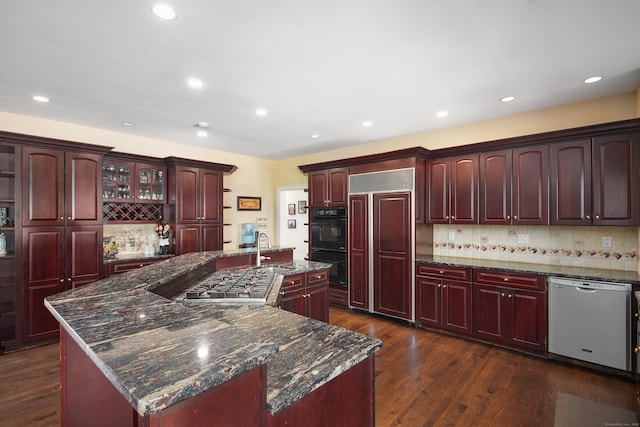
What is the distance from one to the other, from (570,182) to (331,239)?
3073 millimetres

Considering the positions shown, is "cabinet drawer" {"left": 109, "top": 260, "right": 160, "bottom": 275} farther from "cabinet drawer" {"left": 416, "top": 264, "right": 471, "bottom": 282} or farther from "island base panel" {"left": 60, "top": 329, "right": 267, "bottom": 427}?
"cabinet drawer" {"left": 416, "top": 264, "right": 471, "bottom": 282}

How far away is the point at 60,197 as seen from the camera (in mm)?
3545

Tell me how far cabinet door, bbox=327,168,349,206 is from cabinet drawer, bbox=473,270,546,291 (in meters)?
2.11

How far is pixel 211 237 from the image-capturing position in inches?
194

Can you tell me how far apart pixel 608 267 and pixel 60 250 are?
19.8 ft

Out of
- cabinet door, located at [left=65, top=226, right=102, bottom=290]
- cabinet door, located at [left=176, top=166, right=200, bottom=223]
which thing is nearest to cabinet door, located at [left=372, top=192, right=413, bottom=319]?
cabinet door, located at [left=176, top=166, right=200, bottom=223]

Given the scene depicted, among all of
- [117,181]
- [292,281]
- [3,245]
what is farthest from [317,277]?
[3,245]

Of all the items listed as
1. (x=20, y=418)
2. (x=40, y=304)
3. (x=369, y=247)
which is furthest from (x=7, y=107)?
(x=369, y=247)

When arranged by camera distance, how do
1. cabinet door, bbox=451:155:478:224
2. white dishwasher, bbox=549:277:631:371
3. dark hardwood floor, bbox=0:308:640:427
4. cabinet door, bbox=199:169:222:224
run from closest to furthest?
dark hardwood floor, bbox=0:308:640:427 → white dishwasher, bbox=549:277:631:371 → cabinet door, bbox=451:155:478:224 → cabinet door, bbox=199:169:222:224

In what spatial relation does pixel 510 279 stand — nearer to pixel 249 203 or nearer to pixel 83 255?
pixel 249 203

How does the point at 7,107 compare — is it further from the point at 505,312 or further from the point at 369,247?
the point at 505,312

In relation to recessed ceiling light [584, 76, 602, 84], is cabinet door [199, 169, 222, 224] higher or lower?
lower

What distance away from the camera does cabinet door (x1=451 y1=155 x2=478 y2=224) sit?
373 centimetres

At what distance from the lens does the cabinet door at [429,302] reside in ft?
12.4
